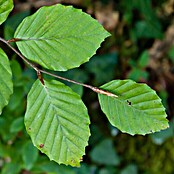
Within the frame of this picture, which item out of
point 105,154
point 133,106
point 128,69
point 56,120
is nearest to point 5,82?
point 56,120

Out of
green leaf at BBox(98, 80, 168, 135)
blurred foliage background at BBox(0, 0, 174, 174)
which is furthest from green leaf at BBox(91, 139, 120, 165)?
green leaf at BBox(98, 80, 168, 135)

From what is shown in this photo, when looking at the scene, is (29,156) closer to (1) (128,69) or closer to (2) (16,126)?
(2) (16,126)

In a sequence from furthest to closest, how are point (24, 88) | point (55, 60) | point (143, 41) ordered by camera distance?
point (143, 41), point (24, 88), point (55, 60)

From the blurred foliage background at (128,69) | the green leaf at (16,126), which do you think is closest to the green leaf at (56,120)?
the green leaf at (16,126)

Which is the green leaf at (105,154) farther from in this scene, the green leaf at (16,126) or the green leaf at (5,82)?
the green leaf at (5,82)

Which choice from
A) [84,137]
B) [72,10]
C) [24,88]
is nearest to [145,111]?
[84,137]

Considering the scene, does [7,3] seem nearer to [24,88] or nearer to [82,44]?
[82,44]
